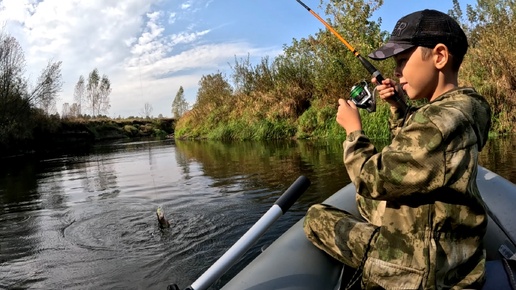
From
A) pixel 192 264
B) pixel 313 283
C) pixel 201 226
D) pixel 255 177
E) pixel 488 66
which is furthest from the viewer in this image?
pixel 488 66

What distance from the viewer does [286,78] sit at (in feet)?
60.8

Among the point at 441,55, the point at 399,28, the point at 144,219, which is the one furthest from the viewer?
the point at 144,219

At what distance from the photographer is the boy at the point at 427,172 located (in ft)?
4.48

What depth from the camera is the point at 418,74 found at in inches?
62.3

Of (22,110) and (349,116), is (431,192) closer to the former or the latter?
(349,116)

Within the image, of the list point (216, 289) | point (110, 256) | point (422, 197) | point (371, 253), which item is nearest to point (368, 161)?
point (422, 197)

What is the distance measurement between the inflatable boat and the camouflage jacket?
0.26 m

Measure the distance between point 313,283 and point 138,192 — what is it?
19.2 feet

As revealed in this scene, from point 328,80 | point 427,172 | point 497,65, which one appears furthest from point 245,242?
point 328,80

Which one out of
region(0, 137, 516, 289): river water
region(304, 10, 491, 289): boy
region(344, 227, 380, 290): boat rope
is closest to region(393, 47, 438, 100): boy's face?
region(304, 10, 491, 289): boy

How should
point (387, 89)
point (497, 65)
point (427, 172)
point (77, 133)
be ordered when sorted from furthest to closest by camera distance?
point (77, 133) < point (497, 65) < point (387, 89) < point (427, 172)

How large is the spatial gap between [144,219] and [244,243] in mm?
3803

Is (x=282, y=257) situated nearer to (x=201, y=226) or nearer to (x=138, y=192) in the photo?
(x=201, y=226)

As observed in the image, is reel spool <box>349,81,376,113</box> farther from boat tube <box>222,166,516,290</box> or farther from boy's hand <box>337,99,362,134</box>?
boat tube <box>222,166,516,290</box>
